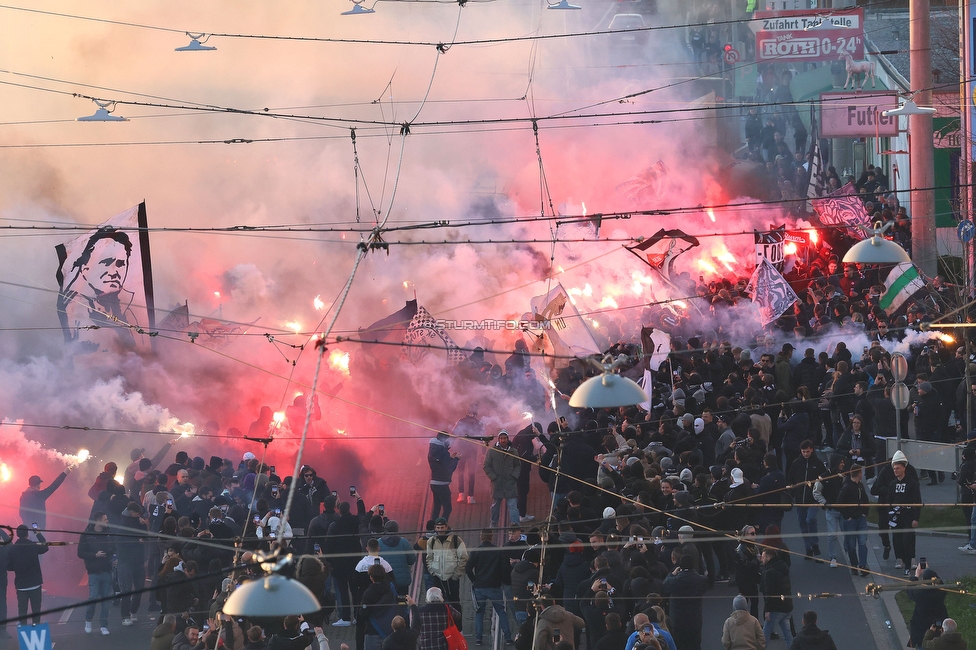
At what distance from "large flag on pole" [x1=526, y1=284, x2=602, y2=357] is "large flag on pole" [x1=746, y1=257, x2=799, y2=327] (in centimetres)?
250

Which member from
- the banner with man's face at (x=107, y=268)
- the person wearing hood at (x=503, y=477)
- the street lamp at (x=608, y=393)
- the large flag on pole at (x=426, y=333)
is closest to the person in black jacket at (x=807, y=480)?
the person wearing hood at (x=503, y=477)

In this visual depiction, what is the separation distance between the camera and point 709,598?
1229 cm

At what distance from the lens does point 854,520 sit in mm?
12570

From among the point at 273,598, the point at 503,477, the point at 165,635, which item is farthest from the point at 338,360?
the point at 273,598

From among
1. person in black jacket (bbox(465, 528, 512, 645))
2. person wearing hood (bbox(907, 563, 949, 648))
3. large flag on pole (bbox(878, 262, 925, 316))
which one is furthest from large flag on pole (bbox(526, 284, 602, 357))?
person wearing hood (bbox(907, 563, 949, 648))

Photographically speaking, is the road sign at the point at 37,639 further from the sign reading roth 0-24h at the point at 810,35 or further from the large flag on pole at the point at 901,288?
the sign reading roth 0-24h at the point at 810,35

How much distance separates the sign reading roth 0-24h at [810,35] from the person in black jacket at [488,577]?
19738mm

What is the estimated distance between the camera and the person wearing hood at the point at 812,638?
32.8ft

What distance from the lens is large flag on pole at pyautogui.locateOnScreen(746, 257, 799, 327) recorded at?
1744cm

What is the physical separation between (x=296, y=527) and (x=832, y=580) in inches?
249

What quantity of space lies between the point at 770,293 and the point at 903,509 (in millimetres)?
5586

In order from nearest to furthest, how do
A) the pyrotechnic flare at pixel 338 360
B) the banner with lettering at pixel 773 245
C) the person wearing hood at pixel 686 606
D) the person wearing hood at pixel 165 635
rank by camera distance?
the person wearing hood at pixel 686 606, the person wearing hood at pixel 165 635, the banner with lettering at pixel 773 245, the pyrotechnic flare at pixel 338 360

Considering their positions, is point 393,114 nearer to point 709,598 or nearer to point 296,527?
point 296,527

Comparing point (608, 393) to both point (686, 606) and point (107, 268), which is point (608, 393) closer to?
point (686, 606)
